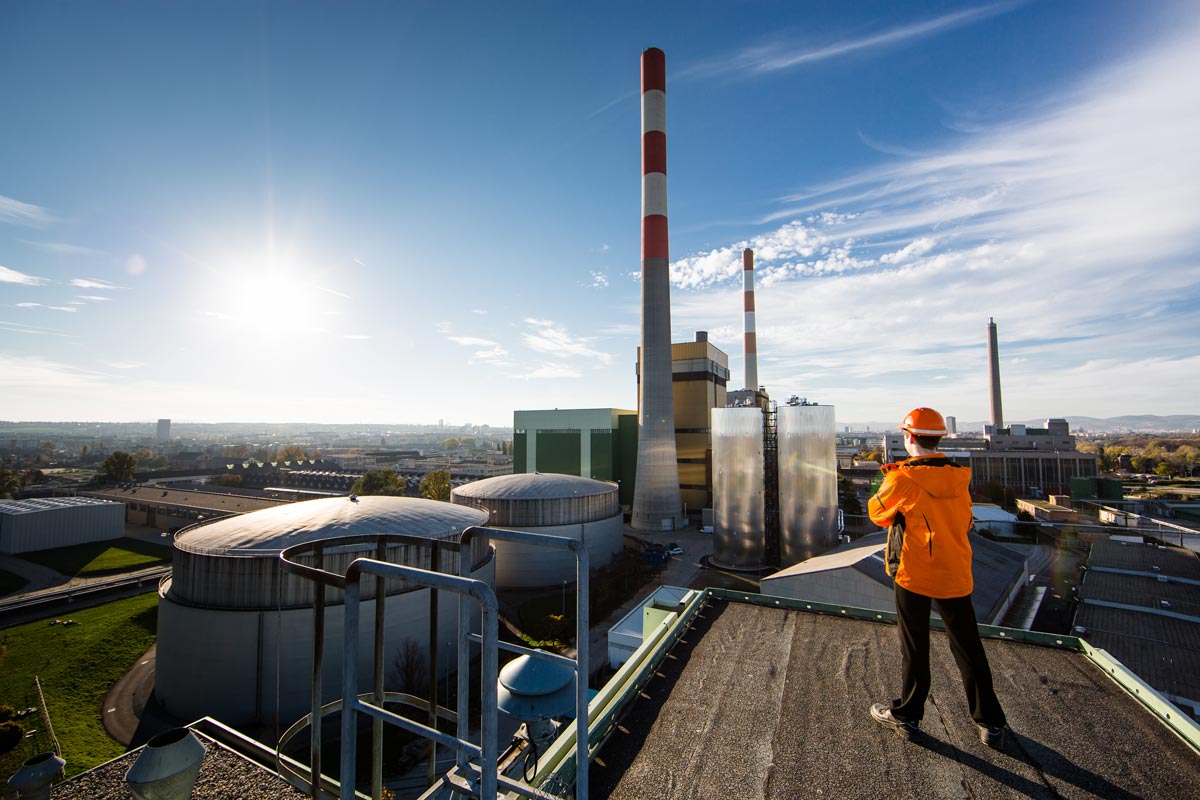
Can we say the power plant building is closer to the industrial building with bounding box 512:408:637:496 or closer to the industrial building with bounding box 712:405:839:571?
the industrial building with bounding box 512:408:637:496

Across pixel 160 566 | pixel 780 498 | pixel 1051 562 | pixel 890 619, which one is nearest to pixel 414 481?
pixel 160 566

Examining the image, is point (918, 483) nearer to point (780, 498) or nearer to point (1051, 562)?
point (780, 498)

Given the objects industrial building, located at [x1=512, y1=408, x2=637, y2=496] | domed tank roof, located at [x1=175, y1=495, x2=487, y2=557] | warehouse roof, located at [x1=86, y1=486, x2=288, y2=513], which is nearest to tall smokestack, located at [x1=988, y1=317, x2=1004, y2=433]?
industrial building, located at [x1=512, y1=408, x2=637, y2=496]

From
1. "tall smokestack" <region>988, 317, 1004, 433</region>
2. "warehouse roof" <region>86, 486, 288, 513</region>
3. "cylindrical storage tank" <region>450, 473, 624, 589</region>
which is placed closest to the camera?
"cylindrical storage tank" <region>450, 473, 624, 589</region>

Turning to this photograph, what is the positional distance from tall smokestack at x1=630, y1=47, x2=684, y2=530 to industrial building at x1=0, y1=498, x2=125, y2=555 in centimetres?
3483

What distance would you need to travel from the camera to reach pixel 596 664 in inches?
589

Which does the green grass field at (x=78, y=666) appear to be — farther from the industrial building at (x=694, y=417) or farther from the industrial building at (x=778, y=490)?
the industrial building at (x=694, y=417)

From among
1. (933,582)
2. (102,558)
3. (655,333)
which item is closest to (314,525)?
(933,582)

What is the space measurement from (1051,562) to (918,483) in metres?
27.8

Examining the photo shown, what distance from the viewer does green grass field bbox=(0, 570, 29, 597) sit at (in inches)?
925

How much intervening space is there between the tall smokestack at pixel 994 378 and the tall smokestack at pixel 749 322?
34451 mm

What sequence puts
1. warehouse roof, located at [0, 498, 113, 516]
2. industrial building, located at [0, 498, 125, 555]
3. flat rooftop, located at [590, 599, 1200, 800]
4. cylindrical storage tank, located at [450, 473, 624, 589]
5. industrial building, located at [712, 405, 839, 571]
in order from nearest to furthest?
flat rooftop, located at [590, 599, 1200, 800]
industrial building, located at [712, 405, 839, 571]
cylindrical storage tank, located at [450, 473, 624, 589]
industrial building, located at [0, 498, 125, 555]
warehouse roof, located at [0, 498, 113, 516]

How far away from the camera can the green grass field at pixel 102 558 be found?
27.1 m

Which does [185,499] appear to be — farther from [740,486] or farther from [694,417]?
[740,486]
